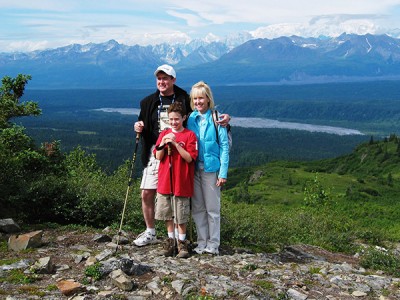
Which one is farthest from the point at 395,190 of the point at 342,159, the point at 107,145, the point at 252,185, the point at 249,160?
the point at 107,145

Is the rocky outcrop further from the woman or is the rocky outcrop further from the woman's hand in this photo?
the woman's hand

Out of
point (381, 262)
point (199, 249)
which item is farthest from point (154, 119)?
point (381, 262)

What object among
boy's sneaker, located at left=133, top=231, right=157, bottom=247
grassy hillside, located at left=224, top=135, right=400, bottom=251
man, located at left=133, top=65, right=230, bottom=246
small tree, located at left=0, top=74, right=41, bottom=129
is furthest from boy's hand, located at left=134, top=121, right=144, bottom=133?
small tree, located at left=0, top=74, right=41, bottom=129

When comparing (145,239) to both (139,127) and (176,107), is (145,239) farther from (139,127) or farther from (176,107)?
(176,107)

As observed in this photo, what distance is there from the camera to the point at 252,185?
298 ft

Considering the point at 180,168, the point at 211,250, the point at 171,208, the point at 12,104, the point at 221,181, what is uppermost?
the point at 12,104

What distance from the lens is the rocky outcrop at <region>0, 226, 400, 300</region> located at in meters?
8.22

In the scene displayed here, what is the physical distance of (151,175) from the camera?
10602 mm

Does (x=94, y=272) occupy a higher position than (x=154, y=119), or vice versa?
(x=154, y=119)

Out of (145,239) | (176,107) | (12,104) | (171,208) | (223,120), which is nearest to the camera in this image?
(176,107)

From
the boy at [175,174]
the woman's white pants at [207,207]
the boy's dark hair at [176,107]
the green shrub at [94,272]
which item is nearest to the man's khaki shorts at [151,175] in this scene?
the boy at [175,174]

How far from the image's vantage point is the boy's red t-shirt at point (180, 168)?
9930mm

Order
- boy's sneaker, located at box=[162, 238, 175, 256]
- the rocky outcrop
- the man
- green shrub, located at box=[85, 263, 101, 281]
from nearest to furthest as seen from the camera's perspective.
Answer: the rocky outcrop
green shrub, located at box=[85, 263, 101, 281]
the man
boy's sneaker, located at box=[162, 238, 175, 256]

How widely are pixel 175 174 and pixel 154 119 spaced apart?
1.27 m
